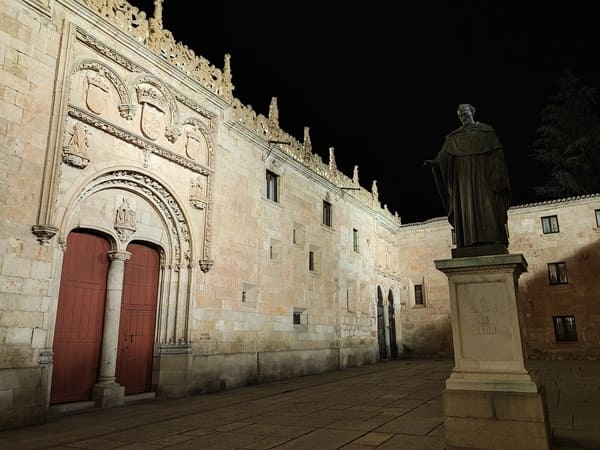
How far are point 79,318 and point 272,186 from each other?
26.2ft

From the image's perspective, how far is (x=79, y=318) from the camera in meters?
9.21

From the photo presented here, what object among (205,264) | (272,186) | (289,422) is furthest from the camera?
(272,186)

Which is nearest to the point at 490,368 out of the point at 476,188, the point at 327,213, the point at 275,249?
the point at 476,188

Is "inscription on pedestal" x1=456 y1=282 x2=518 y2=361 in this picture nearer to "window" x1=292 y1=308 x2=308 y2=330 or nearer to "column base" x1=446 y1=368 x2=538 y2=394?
"column base" x1=446 y1=368 x2=538 y2=394

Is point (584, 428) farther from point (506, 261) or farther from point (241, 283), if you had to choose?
point (241, 283)

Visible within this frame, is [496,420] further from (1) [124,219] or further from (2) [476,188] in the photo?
(1) [124,219]

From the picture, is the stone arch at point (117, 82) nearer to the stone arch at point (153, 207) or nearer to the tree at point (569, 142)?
the stone arch at point (153, 207)

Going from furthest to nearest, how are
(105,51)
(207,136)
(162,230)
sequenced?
(207,136), (162,230), (105,51)

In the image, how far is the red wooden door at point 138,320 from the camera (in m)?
10.0

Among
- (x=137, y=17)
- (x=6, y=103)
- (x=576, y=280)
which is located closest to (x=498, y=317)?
(x=6, y=103)

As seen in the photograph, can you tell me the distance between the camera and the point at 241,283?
504 inches

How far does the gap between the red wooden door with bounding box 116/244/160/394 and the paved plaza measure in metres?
0.69

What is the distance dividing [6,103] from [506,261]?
27.5ft

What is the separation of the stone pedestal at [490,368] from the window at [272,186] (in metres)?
10.4
